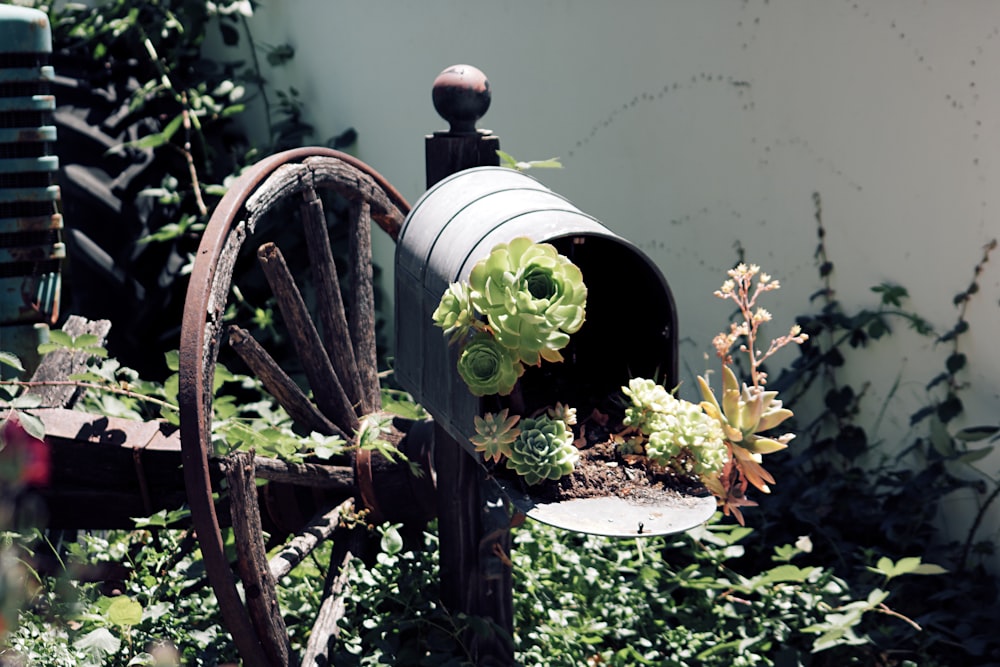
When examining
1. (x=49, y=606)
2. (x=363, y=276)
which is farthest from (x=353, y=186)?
(x=49, y=606)

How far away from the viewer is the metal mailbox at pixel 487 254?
74.5 inches

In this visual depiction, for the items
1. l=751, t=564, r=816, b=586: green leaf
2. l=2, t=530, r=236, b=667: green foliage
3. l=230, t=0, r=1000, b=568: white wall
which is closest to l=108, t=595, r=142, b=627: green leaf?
l=2, t=530, r=236, b=667: green foliage

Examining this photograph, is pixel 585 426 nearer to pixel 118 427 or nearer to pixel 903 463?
pixel 118 427

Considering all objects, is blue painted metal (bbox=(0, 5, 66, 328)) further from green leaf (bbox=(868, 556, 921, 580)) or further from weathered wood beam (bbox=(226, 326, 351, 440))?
green leaf (bbox=(868, 556, 921, 580))

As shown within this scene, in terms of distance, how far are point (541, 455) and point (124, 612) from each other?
987 mm

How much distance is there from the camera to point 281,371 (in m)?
2.47

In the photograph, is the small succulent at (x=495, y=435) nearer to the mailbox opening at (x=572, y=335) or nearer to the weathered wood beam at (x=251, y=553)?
the mailbox opening at (x=572, y=335)

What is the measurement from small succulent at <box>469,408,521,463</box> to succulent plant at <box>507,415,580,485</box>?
0.01 m

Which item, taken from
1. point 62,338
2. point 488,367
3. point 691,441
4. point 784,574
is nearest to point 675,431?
point 691,441

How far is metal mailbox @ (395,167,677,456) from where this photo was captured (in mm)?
1893

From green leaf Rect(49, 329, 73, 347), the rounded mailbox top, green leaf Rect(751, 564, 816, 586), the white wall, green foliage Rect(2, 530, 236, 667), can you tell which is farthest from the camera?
the white wall

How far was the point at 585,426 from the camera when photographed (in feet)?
6.68

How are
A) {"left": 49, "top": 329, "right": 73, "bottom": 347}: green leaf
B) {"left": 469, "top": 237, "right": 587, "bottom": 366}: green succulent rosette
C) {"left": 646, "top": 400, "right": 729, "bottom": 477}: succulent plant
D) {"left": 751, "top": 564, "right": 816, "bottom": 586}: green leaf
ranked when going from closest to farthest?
{"left": 469, "top": 237, "right": 587, "bottom": 366}: green succulent rosette → {"left": 646, "top": 400, "right": 729, "bottom": 477}: succulent plant → {"left": 49, "top": 329, "right": 73, "bottom": 347}: green leaf → {"left": 751, "top": 564, "right": 816, "bottom": 586}: green leaf

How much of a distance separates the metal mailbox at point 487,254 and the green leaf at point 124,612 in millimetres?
722
